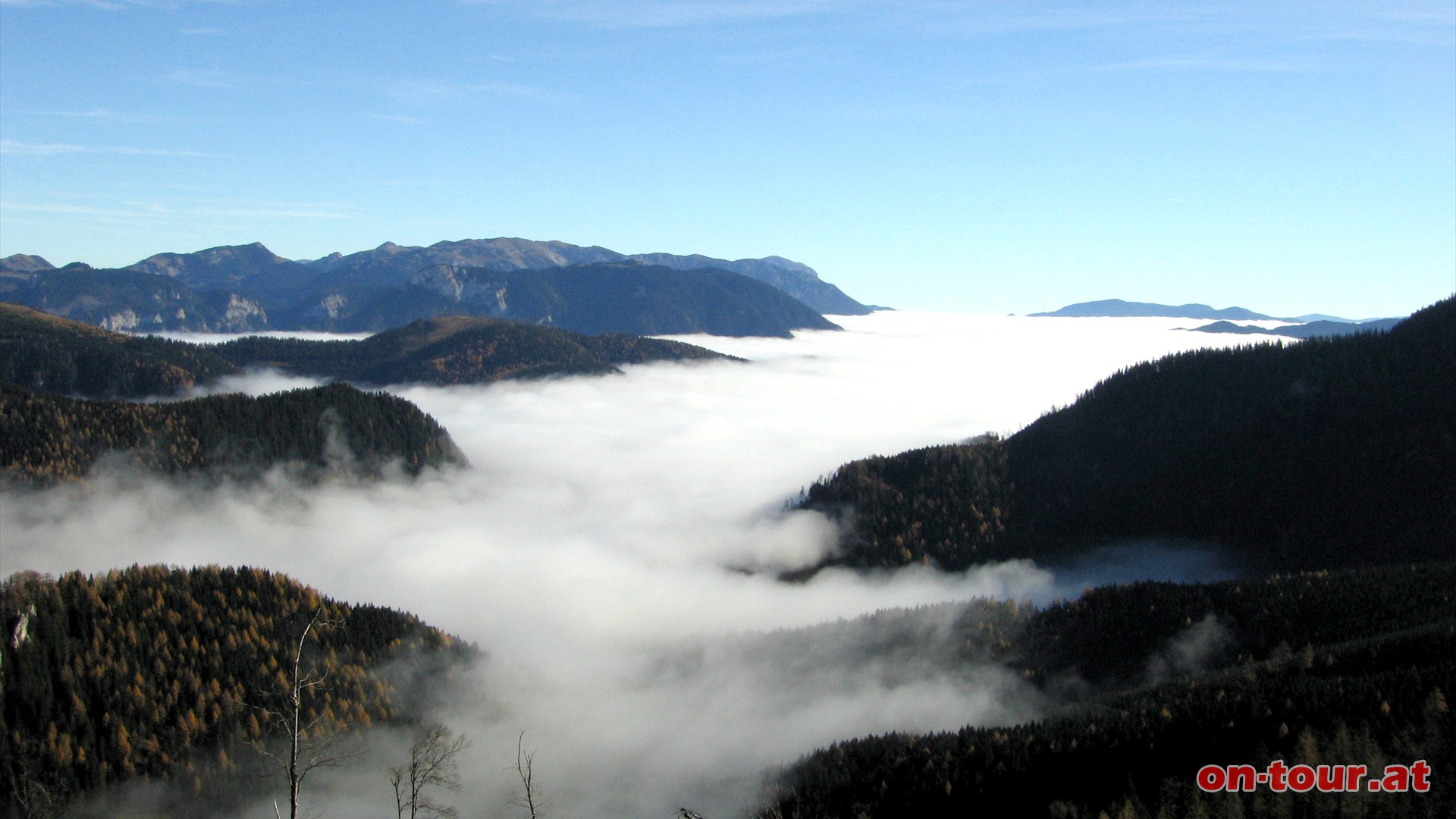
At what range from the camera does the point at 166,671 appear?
12375 cm

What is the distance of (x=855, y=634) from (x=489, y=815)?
80543 mm

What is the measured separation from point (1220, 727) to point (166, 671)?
121705 mm

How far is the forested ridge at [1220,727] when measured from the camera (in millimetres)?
63594

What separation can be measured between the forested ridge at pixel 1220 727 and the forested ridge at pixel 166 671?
63619mm

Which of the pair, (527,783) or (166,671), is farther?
(166,671)

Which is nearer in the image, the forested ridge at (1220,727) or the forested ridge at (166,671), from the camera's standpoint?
the forested ridge at (1220,727)

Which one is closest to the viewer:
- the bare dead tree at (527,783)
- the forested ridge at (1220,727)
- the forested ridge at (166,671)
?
the bare dead tree at (527,783)

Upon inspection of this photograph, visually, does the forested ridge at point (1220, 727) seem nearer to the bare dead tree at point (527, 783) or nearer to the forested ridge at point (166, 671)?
the bare dead tree at point (527, 783)

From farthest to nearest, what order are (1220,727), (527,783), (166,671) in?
(166,671), (1220,727), (527,783)

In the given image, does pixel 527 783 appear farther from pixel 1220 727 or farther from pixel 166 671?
pixel 166 671

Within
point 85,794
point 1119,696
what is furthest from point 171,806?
point 1119,696

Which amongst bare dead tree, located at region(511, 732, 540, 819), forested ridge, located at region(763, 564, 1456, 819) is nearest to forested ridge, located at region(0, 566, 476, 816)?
bare dead tree, located at region(511, 732, 540, 819)

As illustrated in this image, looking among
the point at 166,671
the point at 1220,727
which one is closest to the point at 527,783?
the point at 1220,727

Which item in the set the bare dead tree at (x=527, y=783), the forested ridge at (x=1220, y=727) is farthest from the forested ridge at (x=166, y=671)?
the forested ridge at (x=1220, y=727)
